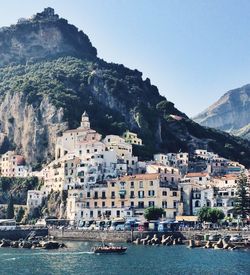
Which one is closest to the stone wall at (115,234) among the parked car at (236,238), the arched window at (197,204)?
the parked car at (236,238)

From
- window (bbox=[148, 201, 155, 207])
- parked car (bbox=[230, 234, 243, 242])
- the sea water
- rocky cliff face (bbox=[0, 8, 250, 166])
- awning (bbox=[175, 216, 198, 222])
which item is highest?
rocky cliff face (bbox=[0, 8, 250, 166])

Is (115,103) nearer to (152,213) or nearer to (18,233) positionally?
(152,213)

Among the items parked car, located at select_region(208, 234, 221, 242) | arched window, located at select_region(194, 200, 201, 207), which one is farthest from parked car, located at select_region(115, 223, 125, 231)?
arched window, located at select_region(194, 200, 201, 207)

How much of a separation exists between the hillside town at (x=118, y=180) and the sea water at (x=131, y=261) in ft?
81.9

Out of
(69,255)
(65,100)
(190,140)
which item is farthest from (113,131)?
(69,255)

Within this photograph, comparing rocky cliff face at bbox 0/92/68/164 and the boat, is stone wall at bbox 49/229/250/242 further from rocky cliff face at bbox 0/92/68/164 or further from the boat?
rocky cliff face at bbox 0/92/68/164

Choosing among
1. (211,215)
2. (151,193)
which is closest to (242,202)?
(211,215)

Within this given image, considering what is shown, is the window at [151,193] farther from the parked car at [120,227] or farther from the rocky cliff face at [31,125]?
the rocky cliff face at [31,125]

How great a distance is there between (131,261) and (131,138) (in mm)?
79925

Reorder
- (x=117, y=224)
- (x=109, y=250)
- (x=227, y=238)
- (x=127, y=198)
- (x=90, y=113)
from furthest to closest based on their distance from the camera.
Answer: (x=90, y=113) < (x=127, y=198) < (x=117, y=224) < (x=227, y=238) < (x=109, y=250)

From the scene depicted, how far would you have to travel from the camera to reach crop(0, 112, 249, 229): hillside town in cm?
10769

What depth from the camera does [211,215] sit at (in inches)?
3863

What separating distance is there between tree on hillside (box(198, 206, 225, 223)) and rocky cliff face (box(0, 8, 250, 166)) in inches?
1604

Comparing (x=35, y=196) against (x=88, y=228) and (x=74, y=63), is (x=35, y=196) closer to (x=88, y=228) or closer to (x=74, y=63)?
(x=88, y=228)
